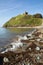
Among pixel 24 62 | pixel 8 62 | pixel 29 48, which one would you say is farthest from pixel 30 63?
pixel 29 48

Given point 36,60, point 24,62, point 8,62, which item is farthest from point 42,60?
point 8,62

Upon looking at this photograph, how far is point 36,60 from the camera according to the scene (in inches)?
551

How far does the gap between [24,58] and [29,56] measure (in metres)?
0.70

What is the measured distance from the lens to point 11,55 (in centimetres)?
1532

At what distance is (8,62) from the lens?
1395 centimetres

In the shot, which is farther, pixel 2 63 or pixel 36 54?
pixel 36 54

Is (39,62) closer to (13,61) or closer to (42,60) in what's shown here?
(42,60)

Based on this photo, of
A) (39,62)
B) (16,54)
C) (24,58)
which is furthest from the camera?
(16,54)

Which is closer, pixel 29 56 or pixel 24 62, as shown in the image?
pixel 24 62

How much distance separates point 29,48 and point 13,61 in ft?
14.0

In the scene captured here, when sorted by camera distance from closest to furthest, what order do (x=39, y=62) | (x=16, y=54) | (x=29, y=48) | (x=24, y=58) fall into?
(x=39, y=62) → (x=24, y=58) → (x=16, y=54) → (x=29, y=48)

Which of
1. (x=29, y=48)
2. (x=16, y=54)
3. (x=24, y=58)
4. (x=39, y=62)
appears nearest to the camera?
(x=39, y=62)

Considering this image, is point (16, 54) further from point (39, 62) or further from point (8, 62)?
point (39, 62)

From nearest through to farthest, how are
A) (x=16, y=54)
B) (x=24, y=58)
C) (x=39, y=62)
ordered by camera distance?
(x=39, y=62), (x=24, y=58), (x=16, y=54)
